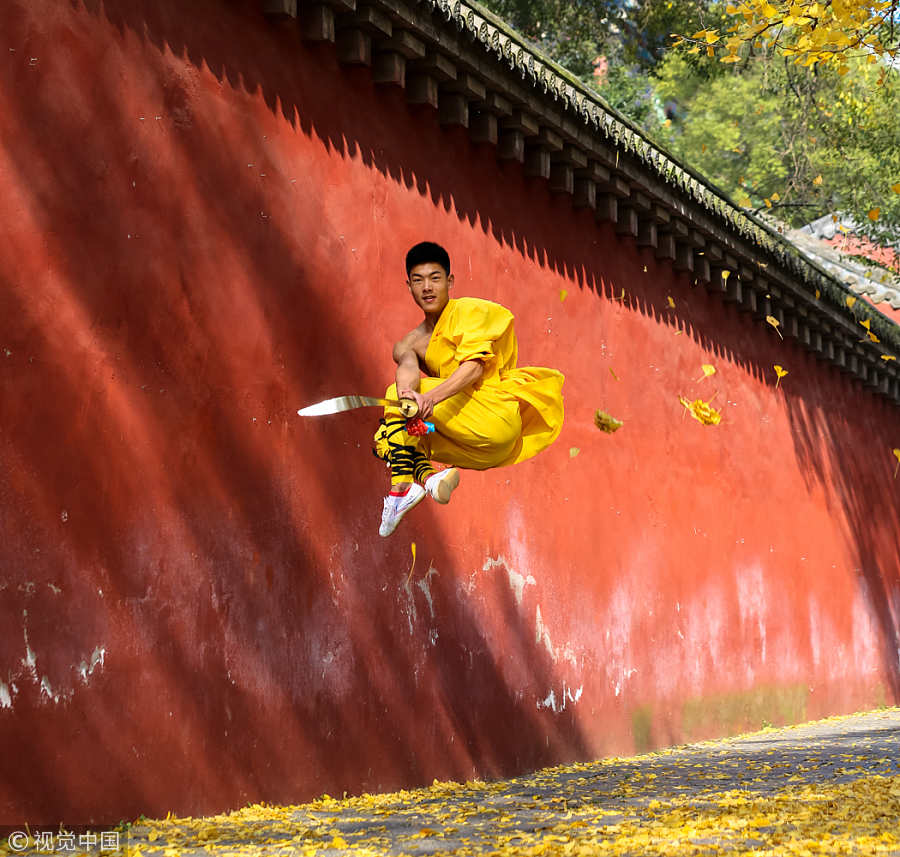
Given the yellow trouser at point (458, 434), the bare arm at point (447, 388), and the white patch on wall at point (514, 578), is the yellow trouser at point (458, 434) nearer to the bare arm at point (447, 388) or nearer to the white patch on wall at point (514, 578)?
the bare arm at point (447, 388)

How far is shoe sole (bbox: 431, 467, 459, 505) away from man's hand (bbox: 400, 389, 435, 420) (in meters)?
0.24

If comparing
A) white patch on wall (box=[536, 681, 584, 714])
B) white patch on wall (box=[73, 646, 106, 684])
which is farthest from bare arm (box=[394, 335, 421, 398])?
white patch on wall (box=[536, 681, 584, 714])

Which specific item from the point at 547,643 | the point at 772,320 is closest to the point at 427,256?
the point at 547,643

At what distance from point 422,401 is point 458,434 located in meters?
0.29

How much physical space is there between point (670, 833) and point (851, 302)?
930 centimetres

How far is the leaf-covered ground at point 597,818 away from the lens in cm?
439

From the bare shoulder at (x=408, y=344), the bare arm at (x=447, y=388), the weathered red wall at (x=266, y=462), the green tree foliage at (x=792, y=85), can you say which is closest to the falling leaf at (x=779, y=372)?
the weathered red wall at (x=266, y=462)

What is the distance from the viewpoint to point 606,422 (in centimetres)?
857

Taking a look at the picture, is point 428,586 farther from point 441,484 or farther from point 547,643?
point 441,484

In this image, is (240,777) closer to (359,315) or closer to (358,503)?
(358,503)

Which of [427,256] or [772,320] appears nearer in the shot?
[427,256]

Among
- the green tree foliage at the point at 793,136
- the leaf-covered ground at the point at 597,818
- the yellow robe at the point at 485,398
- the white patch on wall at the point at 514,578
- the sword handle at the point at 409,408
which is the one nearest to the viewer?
the leaf-covered ground at the point at 597,818

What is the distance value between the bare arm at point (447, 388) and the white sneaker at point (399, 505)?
29 centimetres

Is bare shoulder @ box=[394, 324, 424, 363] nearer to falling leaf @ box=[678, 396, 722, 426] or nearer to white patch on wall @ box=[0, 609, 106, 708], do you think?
white patch on wall @ box=[0, 609, 106, 708]
